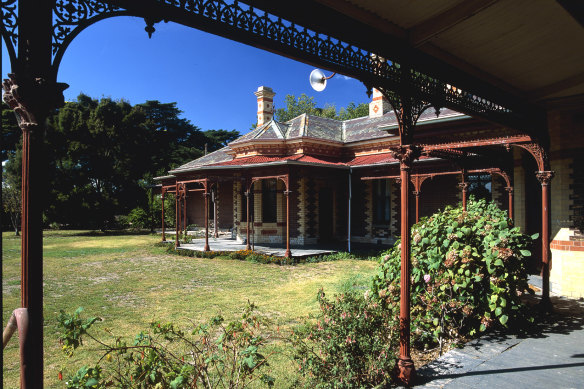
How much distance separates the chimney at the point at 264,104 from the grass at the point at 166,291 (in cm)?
1242

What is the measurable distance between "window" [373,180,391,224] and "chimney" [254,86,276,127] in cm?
1010

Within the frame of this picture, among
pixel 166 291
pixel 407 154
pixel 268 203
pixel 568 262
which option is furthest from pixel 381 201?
pixel 407 154

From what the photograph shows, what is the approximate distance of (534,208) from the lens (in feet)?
31.9

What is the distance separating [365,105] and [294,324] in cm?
4622

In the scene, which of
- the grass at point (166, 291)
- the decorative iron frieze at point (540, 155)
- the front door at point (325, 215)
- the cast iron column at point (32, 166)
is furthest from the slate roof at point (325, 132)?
the cast iron column at point (32, 166)

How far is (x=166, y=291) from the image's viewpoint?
8.86 metres

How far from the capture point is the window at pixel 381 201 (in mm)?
16453

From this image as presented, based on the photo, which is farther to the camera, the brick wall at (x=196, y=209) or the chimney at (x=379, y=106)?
the brick wall at (x=196, y=209)

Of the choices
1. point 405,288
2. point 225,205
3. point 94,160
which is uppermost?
point 94,160

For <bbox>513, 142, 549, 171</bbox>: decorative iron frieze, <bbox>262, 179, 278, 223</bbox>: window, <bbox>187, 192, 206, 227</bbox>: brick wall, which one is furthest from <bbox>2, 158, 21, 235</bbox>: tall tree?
<bbox>513, 142, 549, 171</bbox>: decorative iron frieze

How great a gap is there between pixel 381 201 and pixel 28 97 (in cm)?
1586

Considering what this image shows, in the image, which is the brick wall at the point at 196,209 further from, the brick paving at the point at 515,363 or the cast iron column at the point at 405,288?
the cast iron column at the point at 405,288

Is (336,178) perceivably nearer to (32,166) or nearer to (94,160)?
(32,166)

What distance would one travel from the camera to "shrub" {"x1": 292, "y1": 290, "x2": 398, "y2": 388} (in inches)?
138
